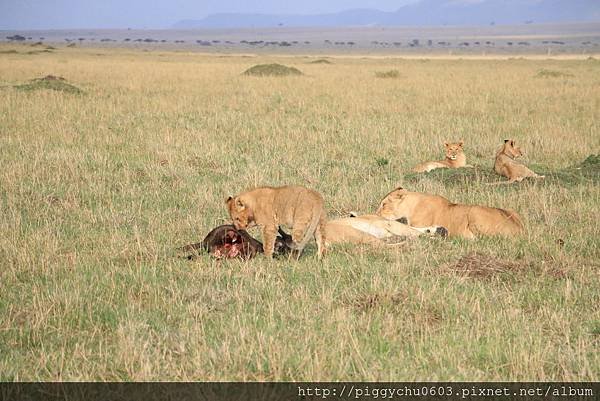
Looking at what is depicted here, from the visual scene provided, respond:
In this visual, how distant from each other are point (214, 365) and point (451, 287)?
238cm

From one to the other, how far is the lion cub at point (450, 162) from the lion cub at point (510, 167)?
707 millimetres

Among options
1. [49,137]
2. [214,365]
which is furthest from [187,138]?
[214,365]

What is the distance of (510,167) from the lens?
Result: 37.4 ft

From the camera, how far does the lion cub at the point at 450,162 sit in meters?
12.0

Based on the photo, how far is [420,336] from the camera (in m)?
5.32

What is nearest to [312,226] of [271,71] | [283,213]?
[283,213]

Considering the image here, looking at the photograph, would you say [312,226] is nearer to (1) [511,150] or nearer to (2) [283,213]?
(2) [283,213]

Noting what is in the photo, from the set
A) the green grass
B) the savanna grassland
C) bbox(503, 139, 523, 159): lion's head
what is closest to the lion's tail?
the savanna grassland

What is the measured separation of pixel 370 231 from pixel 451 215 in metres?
0.96

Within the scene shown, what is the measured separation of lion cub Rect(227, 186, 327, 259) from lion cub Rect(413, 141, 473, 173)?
496 centimetres

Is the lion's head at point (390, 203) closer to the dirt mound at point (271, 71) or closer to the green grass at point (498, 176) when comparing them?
the green grass at point (498, 176)

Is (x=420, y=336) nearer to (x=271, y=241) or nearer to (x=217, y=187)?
→ (x=271, y=241)

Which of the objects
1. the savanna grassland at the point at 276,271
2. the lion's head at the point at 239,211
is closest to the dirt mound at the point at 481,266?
the savanna grassland at the point at 276,271

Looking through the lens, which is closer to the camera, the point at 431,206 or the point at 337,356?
the point at 337,356
